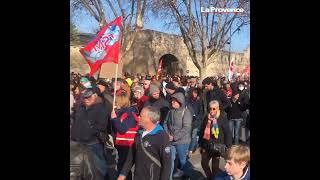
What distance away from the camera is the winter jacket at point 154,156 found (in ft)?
14.9

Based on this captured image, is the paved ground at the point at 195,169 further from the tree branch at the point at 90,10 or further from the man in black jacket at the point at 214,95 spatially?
the tree branch at the point at 90,10

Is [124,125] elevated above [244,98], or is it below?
below

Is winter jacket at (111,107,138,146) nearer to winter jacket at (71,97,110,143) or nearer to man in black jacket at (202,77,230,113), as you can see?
winter jacket at (71,97,110,143)

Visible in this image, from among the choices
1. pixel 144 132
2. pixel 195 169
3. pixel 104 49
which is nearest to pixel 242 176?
Result: pixel 144 132

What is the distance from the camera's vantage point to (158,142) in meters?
4.57

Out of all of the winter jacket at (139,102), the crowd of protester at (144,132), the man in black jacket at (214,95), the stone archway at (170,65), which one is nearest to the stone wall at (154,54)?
the stone archway at (170,65)

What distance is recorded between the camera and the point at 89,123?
18.4ft

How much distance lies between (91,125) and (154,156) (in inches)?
53.2

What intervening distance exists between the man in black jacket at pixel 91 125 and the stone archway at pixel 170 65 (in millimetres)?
18132

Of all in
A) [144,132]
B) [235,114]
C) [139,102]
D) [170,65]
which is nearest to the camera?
[144,132]

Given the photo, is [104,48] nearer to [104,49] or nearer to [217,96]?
[104,49]
